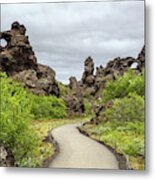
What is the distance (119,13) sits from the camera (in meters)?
3.81

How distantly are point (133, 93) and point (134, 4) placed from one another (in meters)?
0.68

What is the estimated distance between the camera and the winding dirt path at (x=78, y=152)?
3797 millimetres

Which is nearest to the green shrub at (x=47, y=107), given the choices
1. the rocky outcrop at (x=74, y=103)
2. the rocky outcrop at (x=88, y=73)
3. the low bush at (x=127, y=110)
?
the rocky outcrop at (x=74, y=103)

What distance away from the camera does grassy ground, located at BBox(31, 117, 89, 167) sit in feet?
12.8

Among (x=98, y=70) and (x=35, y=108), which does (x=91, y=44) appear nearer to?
(x=98, y=70)

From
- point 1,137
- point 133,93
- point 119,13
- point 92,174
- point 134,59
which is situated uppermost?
point 119,13

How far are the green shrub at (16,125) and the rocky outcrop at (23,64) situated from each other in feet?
0.38

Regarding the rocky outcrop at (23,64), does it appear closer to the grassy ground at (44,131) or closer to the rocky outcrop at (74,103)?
the rocky outcrop at (74,103)

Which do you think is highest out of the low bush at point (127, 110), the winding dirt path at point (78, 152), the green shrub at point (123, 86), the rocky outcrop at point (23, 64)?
the rocky outcrop at point (23, 64)

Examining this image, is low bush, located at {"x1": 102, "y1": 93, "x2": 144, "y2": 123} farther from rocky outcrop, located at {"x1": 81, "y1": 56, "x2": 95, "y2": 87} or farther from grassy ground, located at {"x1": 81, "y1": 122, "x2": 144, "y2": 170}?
rocky outcrop, located at {"x1": 81, "y1": 56, "x2": 95, "y2": 87}

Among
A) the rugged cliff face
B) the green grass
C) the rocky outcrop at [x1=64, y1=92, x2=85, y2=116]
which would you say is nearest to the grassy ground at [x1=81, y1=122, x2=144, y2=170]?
the green grass

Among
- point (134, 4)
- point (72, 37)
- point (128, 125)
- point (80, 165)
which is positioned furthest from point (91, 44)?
point (80, 165)

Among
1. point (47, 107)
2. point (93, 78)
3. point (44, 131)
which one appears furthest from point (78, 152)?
point (93, 78)

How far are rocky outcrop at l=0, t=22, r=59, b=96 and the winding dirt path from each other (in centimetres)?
33
